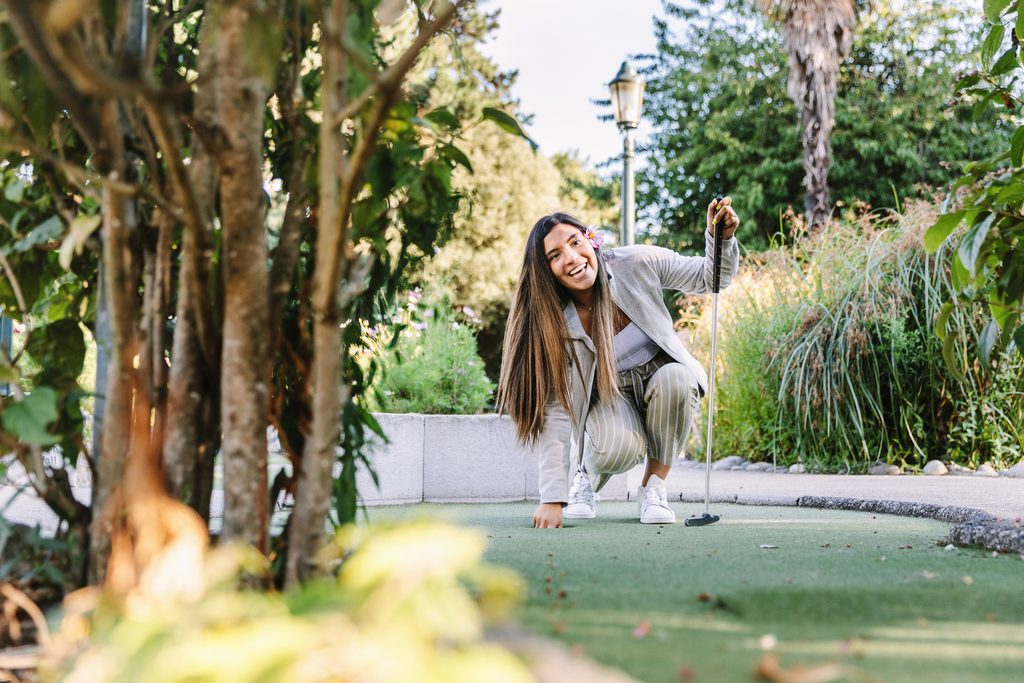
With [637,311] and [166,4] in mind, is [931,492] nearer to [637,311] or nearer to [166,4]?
[637,311]

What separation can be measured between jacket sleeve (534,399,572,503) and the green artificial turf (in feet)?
1.95

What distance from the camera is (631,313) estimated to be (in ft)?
13.0

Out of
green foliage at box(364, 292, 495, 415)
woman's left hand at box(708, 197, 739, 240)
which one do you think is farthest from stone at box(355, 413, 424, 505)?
woman's left hand at box(708, 197, 739, 240)

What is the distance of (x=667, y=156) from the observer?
2448cm

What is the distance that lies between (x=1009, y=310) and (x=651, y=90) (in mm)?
23548

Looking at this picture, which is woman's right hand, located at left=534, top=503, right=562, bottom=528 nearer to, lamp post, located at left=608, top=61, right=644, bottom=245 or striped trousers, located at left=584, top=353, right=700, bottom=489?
striped trousers, located at left=584, top=353, right=700, bottom=489

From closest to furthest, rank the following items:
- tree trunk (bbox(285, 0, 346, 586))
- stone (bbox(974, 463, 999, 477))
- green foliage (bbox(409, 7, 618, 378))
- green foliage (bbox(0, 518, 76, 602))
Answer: tree trunk (bbox(285, 0, 346, 586))
green foliage (bbox(0, 518, 76, 602))
stone (bbox(974, 463, 999, 477))
green foliage (bbox(409, 7, 618, 378))

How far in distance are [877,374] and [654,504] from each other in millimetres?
4650

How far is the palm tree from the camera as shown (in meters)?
16.9

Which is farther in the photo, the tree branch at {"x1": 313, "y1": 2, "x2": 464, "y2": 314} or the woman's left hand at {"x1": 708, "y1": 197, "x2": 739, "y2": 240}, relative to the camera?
the woman's left hand at {"x1": 708, "y1": 197, "x2": 739, "y2": 240}

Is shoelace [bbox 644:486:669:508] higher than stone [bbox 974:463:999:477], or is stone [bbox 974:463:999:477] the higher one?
shoelace [bbox 644:486:669:508]

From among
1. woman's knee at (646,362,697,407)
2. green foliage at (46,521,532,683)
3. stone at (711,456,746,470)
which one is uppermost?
woman's knee at (646,362,697,407)

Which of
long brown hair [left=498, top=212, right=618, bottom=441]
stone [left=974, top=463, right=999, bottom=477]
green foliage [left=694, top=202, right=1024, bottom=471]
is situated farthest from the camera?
green foliage [left=694, top=202, right=1024, bottom=471]

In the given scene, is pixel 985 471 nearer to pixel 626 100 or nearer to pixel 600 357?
pixel 626 100
